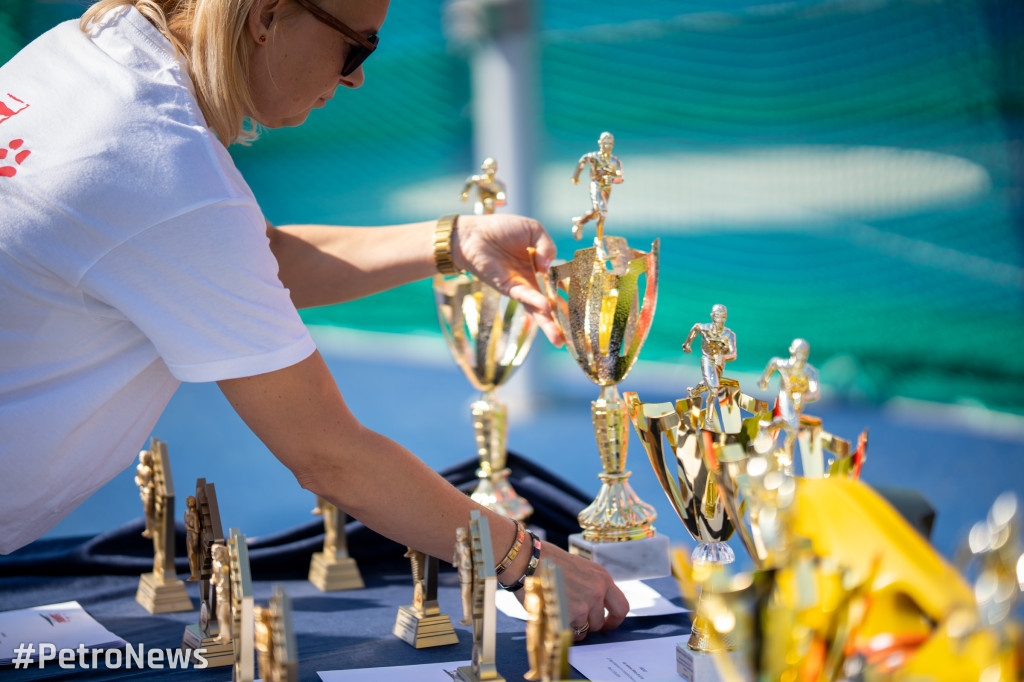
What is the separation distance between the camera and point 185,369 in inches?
37.3

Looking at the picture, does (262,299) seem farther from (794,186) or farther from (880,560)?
(794,186)

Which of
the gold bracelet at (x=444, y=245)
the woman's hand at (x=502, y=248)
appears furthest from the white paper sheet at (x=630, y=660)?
the gold bracelet at (x=444, y=245)

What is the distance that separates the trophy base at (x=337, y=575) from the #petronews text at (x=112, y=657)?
291 mm

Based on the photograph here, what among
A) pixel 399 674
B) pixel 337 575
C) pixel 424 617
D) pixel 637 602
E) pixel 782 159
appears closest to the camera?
pixel 399 674

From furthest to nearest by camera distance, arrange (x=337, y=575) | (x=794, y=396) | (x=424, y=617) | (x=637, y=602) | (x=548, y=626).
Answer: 1. (x=337, y=575)
2. (x=637, y=602)
3. (x=424, y=617)
4. (x=794, y=396)
5. (x=548, y=626)

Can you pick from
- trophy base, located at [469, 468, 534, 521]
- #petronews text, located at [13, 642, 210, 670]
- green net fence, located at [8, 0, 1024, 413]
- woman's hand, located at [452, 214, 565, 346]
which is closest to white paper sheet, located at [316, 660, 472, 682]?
#petronews text, located at [13, 642, 210, 670]

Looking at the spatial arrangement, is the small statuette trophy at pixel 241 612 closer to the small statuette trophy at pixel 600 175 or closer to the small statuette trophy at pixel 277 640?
the small statuette trophy at pixel 277 640

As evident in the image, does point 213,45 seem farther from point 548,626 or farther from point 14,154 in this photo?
point 548,626

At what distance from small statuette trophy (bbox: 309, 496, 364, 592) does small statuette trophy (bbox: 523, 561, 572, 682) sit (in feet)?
2.05

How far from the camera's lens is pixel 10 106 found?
3.44 ft

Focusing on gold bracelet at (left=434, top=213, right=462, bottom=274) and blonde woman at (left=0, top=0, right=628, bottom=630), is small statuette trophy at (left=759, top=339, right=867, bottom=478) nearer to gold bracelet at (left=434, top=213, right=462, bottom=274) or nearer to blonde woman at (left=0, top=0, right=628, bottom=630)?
blonde woman at (left=0, top=0, right=628, bottom=630)

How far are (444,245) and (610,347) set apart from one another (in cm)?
32

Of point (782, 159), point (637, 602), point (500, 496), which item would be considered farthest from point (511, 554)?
point (782, 159)

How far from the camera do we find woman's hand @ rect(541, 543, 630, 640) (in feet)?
3.34
